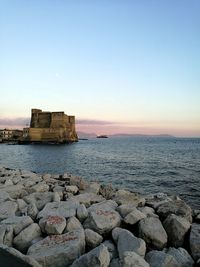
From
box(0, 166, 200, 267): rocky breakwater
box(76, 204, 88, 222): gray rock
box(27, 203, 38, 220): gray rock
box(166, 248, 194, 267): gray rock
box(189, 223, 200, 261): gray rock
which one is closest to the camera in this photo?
box(0, 166, 200, 267): rocky breakwater

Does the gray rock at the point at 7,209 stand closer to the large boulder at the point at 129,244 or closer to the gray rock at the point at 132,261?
the large boulder at the point at 129,244

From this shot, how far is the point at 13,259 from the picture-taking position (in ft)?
11.9

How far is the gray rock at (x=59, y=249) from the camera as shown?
414cm

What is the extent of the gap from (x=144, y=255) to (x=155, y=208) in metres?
2.22

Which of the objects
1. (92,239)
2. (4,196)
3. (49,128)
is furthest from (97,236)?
(49,128)

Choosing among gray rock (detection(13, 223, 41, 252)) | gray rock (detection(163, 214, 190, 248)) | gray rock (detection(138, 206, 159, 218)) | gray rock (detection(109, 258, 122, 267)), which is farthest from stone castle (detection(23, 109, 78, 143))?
gray rock (detection(109, 258, 122, 267))

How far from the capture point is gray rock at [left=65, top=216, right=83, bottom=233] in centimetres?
500

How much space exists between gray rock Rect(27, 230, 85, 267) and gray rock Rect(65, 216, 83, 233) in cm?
26

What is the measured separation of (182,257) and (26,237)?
2.33 m

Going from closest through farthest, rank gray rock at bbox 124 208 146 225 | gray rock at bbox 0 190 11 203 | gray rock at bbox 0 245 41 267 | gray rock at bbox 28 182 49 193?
gray rock at bbox 0 245 41 267, gray rock at bbox 124 208 146 225, gray rock at bbox 0 190 11 203, gray rock at bbox 28 182 49 193

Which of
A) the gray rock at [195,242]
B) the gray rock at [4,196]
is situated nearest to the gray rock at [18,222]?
the gray rock at [4,196]

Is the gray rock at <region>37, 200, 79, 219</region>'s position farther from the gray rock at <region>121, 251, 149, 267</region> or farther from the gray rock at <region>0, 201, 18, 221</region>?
the gray rock at <region>121, 251, 149, 267</region>

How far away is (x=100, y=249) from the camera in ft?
12.8

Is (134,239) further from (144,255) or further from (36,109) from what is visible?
(36,109)
